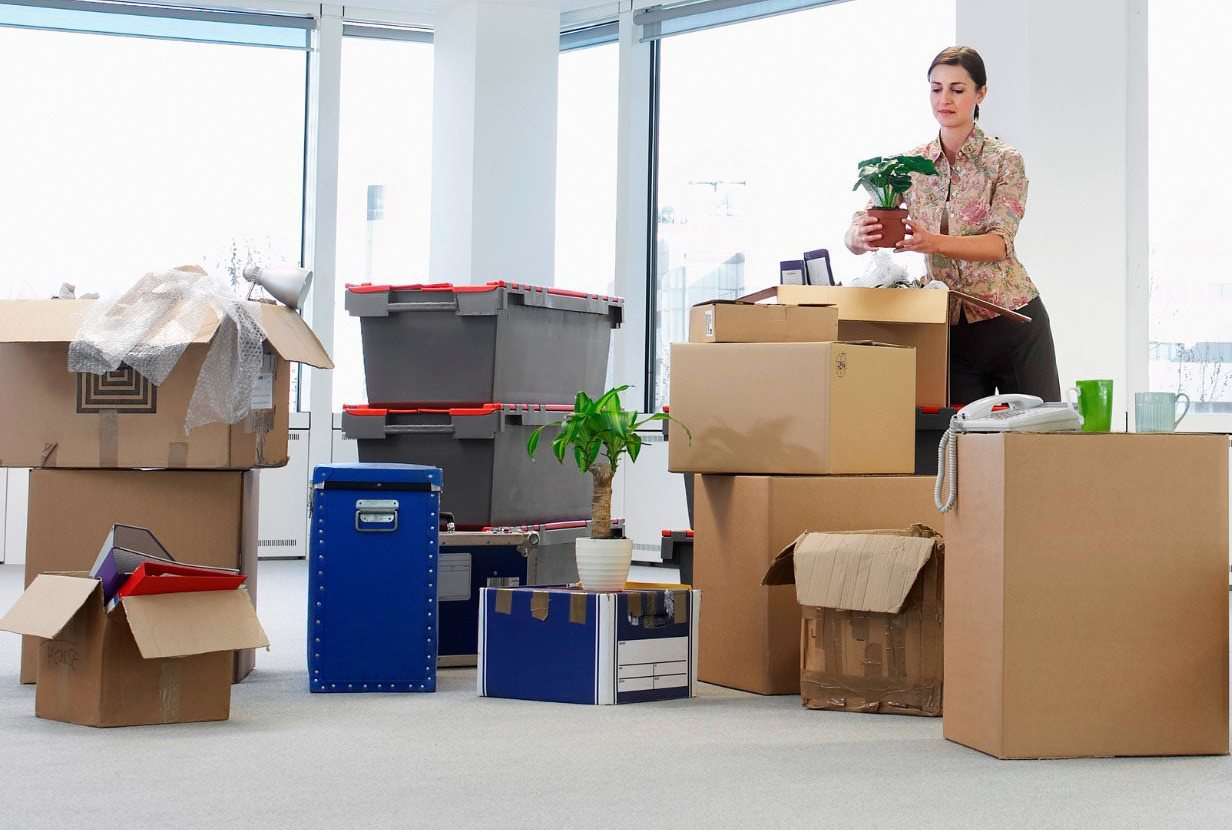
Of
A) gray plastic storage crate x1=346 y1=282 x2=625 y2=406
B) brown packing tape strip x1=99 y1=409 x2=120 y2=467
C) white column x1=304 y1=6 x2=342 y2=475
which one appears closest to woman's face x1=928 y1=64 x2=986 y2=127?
gray plastic storage crate x1=346 y1=282 x2=625 y2=406

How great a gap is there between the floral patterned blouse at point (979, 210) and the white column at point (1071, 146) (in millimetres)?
1517

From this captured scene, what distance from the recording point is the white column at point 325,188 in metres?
5.78

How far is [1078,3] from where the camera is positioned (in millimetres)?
4543

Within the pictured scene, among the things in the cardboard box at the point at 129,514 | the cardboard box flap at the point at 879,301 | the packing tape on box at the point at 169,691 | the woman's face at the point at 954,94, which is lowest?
the packing tape on box at the point at 169,691

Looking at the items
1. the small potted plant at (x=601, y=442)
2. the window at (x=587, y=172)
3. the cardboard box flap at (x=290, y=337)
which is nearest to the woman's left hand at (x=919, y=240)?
the small potted plant at (x=601, y=442)

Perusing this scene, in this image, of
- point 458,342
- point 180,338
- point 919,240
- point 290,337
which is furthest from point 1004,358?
point 180,338

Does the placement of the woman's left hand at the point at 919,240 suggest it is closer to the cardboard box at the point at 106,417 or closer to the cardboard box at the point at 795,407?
the cardboard box at the point at 795,407

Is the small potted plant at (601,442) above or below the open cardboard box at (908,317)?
below

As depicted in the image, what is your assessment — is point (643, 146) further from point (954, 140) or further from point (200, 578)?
point (200, 578)

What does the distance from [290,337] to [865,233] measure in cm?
135

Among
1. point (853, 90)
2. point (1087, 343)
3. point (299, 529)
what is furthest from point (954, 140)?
point (299, 529)

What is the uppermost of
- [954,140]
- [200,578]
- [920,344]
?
[954,140]

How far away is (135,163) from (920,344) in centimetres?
413

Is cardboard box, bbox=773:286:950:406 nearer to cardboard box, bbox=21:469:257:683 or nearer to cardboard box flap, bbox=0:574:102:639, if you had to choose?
cardboard box, bbox=21:469:257:683
